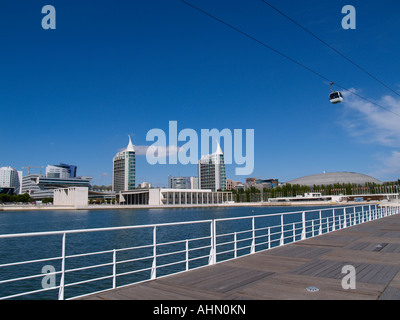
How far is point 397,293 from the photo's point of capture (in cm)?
581

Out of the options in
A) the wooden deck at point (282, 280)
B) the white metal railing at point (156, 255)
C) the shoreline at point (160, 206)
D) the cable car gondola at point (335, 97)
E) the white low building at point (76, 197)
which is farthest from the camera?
the white low building at point (76, 197)

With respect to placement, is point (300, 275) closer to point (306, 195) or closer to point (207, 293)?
point (207, 293)

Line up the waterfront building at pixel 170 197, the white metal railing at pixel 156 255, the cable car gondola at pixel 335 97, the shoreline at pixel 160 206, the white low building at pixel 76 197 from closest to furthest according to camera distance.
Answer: the white metal railing at pixel 156 255 < the cable car gondola at pixel 335 97 < the shoreline at pixel 160 206 < the white low building at pixel 76 197 < the waterfront building at pixel 170 197

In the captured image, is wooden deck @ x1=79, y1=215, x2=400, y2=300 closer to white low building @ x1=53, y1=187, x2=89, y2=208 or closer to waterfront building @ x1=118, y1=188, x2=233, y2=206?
white low building @ x1=53, y1=187, x2=89, y2=208

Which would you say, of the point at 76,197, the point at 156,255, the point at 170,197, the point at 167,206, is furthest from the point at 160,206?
the point at 156,255

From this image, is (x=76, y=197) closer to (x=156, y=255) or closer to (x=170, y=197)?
(x=170, y=197)

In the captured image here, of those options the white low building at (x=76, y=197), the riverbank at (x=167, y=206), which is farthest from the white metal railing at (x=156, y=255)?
the white low building at (x=76, y=197)

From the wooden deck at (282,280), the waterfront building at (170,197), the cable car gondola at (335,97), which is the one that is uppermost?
the cable car gondola at (335,97)

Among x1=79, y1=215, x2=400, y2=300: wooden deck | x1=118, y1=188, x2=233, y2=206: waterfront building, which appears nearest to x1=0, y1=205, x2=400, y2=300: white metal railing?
x1=79, y1=215, x2=400, y2=300: wooden deck

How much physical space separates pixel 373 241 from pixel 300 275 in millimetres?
8039

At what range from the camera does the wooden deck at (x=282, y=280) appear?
575 centimetres

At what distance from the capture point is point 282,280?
6926 millimetres

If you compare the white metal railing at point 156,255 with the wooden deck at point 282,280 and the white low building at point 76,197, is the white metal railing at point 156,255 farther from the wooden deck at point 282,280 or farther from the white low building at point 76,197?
the white low building at point 76,197
